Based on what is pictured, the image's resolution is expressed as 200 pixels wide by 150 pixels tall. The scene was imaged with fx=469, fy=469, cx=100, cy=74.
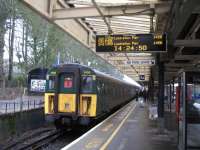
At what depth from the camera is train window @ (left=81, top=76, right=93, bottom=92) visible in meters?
21.1

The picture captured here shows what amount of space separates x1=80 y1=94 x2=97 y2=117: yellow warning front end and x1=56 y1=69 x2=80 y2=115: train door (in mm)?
306

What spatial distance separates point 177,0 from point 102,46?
768cm

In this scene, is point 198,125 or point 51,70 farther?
point 51,70

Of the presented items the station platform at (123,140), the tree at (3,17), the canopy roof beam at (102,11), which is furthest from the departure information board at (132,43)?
the tree at (3,17)

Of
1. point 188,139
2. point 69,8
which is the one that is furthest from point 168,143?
point 69,8

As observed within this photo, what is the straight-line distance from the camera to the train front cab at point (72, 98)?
2086cm

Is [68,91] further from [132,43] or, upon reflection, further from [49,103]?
[132,43]

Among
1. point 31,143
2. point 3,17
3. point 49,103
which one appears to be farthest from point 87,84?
point 3,17

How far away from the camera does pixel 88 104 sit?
21141mm

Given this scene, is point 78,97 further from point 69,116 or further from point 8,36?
point 8,36

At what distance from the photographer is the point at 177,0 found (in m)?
11.8

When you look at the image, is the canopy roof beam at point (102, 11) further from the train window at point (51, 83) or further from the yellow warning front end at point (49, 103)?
the yellow warning front end at point (49, 103)

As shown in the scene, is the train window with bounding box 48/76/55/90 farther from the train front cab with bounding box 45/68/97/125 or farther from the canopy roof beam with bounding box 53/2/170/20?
the canopy roof beam with bounding box 53/2/170/20

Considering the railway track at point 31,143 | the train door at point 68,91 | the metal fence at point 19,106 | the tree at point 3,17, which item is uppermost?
the tree at point 3,17
